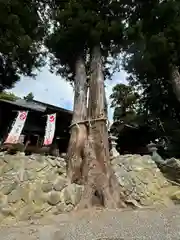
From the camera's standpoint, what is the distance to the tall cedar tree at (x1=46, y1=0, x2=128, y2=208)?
763 centimetres

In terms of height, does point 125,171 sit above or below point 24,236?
above

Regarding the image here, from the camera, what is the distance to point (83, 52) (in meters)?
10.0

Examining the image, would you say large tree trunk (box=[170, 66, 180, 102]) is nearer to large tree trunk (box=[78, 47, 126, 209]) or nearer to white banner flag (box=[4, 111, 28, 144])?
large tree trunk (box=[78, 47, 126, 209])

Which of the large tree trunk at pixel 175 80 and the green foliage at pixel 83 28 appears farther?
the large tree trunk at pixel 175 80

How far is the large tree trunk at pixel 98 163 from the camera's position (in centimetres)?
739

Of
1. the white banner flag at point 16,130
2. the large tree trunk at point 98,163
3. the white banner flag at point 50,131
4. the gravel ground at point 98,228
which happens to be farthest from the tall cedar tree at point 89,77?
Result: the white banner flag at point 16,130

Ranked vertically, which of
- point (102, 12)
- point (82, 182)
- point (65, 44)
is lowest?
point (82, 182)

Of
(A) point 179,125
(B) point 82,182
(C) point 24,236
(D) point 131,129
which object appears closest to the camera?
(C) point 24,236

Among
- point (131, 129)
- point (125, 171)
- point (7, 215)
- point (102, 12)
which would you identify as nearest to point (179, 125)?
point (131, 129)

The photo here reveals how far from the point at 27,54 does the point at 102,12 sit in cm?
318

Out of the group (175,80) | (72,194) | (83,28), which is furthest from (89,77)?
(175,80)

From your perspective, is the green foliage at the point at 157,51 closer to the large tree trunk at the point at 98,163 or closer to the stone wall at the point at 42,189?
the large tree trunk at the point at 98,163

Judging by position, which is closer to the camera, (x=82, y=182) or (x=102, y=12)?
(x=82, y=182)

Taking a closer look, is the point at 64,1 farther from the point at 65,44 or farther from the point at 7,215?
the point at 7,215
